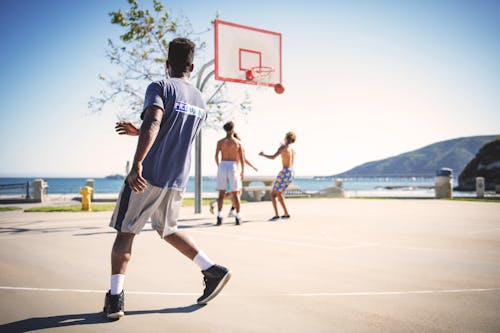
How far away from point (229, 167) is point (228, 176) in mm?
209

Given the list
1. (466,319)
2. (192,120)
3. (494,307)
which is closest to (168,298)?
(192,120)

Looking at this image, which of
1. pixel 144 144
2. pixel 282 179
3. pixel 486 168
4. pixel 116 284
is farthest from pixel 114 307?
pixel 486 168

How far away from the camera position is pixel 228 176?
9.31 metres

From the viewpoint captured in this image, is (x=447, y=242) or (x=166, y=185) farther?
(x=447, y=242)

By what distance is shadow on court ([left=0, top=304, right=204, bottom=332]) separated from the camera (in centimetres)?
261

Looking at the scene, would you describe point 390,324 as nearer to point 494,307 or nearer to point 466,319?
point 466,319

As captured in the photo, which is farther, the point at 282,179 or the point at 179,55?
the point at 282,179

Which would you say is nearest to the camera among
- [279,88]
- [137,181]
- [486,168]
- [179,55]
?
[137,181]

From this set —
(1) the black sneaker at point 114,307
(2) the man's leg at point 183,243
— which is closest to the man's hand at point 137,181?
(2) the man's leg at point 183,243

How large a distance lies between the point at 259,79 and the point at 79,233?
7.95 meters

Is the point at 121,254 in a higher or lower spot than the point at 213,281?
higher

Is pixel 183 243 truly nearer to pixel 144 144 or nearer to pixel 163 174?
pixel 163 174

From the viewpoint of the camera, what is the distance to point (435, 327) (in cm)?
263

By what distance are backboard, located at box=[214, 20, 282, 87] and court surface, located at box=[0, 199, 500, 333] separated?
23.5ft
